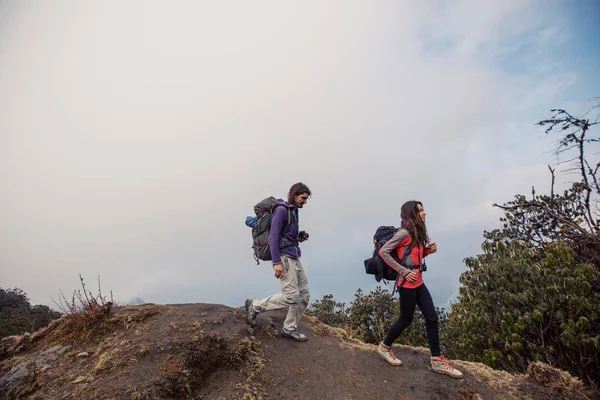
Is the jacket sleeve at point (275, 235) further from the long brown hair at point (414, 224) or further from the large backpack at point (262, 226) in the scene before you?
the long brown hair at point (414, 224)

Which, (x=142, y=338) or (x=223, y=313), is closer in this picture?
(x=142, y=338)

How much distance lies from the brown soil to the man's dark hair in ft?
8.08

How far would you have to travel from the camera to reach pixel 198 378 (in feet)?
16.1

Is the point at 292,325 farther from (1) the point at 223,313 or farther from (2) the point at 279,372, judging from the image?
(1) the point at 223,313

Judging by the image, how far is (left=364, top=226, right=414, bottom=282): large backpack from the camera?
5.31 meters

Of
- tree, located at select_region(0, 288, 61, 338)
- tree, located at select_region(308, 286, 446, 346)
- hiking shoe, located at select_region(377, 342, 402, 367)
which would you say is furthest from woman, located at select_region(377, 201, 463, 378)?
tree, located at select_region(0, 288, 61, 338)

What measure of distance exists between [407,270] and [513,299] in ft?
13.6

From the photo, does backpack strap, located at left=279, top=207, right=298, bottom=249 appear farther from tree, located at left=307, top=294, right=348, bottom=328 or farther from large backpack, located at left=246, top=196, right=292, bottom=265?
tree, located at left=307, top=294, right=348, bottom=328

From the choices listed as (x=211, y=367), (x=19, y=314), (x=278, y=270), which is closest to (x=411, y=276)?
(x=278, y=270)

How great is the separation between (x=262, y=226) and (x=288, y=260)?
2.46 feet

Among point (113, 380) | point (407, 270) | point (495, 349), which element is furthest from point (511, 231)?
point (113, 380)

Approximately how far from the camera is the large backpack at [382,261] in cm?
531

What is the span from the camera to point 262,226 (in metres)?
5.88

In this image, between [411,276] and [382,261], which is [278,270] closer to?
[382,261]
